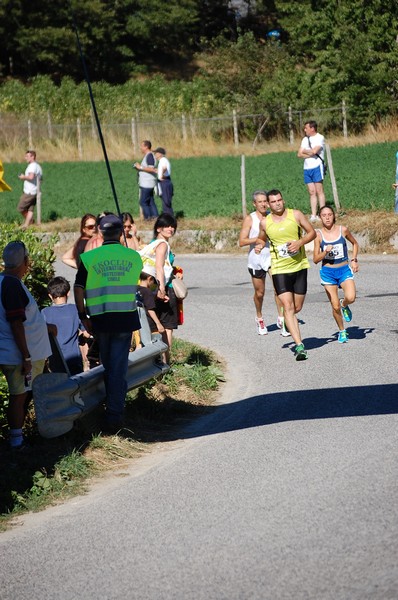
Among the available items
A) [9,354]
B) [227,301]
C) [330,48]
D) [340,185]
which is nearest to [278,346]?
[227,301]

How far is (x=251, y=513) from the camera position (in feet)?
23.7

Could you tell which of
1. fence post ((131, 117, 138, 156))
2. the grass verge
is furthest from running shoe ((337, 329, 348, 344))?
fence post ((131, 117, 138, 156))

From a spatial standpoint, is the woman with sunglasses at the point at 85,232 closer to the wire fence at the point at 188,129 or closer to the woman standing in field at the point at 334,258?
the woman standing in field at the point at 334,258

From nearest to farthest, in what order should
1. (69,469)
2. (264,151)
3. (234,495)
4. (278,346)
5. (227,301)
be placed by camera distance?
(234,495), (69,469), (278,346), (227,301), (264,151)

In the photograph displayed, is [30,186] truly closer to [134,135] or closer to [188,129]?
[134,135]

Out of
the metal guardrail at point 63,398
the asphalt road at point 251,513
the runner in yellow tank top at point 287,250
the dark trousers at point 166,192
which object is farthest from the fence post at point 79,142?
the metal guardrail at point 63,398

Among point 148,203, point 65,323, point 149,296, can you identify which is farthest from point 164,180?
point 65,323

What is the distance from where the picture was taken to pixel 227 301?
60.4 ft

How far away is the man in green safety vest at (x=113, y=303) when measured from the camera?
9625mm

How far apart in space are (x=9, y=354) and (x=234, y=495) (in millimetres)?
2191

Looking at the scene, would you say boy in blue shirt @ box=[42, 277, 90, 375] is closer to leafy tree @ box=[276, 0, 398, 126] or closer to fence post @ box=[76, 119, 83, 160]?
leafy tree @ box=[276, 0, 398, 126]

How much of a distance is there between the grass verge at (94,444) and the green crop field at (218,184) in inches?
501

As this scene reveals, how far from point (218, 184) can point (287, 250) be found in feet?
68.9

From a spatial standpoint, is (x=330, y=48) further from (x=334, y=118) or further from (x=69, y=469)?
(x=69, y=469)
